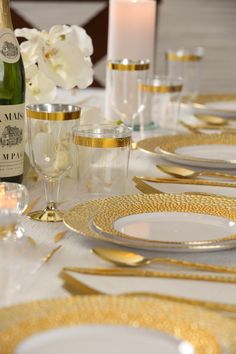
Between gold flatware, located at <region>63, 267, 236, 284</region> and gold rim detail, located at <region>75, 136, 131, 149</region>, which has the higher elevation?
gold rim detail, located at <region>75, 136, 131, 149</region>

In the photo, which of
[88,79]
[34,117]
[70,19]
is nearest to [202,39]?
[70,19]

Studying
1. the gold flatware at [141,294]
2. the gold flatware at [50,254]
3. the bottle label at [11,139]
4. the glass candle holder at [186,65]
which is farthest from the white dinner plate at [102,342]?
the glass candle holder at [186,65]

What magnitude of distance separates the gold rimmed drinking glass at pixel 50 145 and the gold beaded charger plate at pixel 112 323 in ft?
1.13

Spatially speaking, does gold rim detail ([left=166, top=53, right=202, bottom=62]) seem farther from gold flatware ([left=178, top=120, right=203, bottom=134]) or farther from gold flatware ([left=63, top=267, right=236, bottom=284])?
gold flatware ([left=63, top=267, right=236, bottom=284])

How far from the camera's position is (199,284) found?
0.79 m

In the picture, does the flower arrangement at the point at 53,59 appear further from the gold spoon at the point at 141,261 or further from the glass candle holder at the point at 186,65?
the glass candle holder at the point at 186,65

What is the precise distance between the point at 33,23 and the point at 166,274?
11.2 ft

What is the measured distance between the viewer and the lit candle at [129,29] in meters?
1.81

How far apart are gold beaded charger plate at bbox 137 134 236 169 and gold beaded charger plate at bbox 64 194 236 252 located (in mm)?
257

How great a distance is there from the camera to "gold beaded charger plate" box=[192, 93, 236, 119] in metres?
1.84

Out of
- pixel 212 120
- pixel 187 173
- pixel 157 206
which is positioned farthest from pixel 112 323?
pixel 212 120

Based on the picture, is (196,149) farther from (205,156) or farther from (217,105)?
(217,105)

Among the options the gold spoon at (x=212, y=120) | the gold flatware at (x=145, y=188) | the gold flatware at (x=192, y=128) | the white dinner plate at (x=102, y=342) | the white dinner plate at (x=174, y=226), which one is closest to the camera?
the white dinner plate at (x=102, y=342)

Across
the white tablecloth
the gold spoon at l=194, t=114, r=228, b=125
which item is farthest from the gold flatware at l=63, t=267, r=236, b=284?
the gold spoon at l=194, t=114, r=228, b=125
